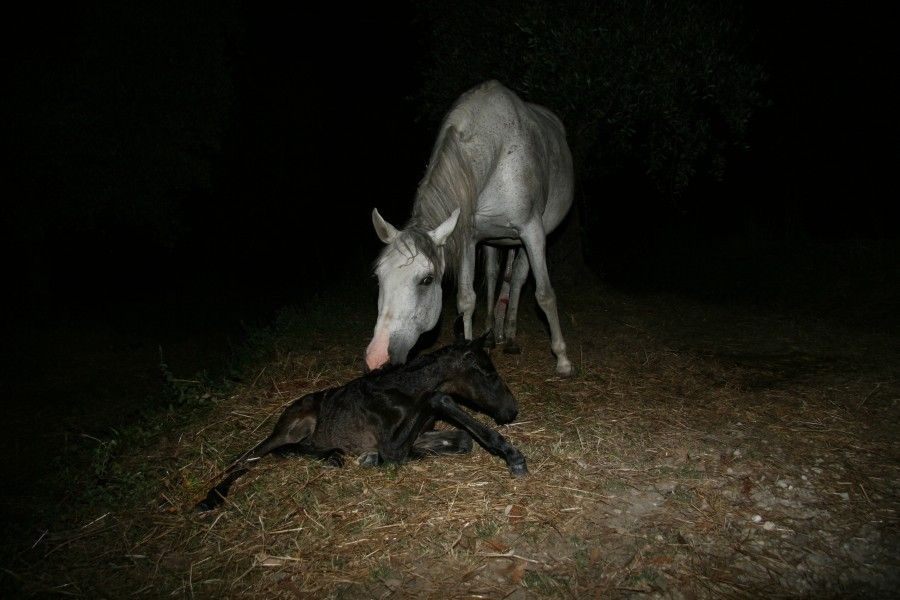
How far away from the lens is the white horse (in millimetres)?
3762

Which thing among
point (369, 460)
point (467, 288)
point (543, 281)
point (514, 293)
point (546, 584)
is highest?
point (543, 281)

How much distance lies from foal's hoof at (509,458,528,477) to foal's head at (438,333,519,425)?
0.50 meters

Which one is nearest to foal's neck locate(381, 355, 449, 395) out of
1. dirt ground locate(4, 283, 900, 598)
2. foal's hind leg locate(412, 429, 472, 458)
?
foal's hind leg locate(412, 429, 472, 458)

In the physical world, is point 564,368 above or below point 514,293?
below

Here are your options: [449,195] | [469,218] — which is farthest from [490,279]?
[449,195]

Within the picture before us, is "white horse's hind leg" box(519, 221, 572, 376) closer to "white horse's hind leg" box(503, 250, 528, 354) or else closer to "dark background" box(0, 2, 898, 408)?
"white horse's hind leg" box(503, 250, 528, 354)

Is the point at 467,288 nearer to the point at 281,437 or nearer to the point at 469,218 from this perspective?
the point at 469,218

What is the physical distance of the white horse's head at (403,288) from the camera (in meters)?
3.67

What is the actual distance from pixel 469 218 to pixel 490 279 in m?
1.94

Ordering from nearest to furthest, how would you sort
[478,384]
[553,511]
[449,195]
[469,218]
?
[553,511] → [478,384] → [449,195] → [469,218]

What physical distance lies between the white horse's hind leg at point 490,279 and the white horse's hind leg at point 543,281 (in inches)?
46.5

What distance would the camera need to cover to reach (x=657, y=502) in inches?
112

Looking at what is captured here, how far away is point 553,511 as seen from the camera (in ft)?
9.12

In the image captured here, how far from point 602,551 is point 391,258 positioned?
2.30m
